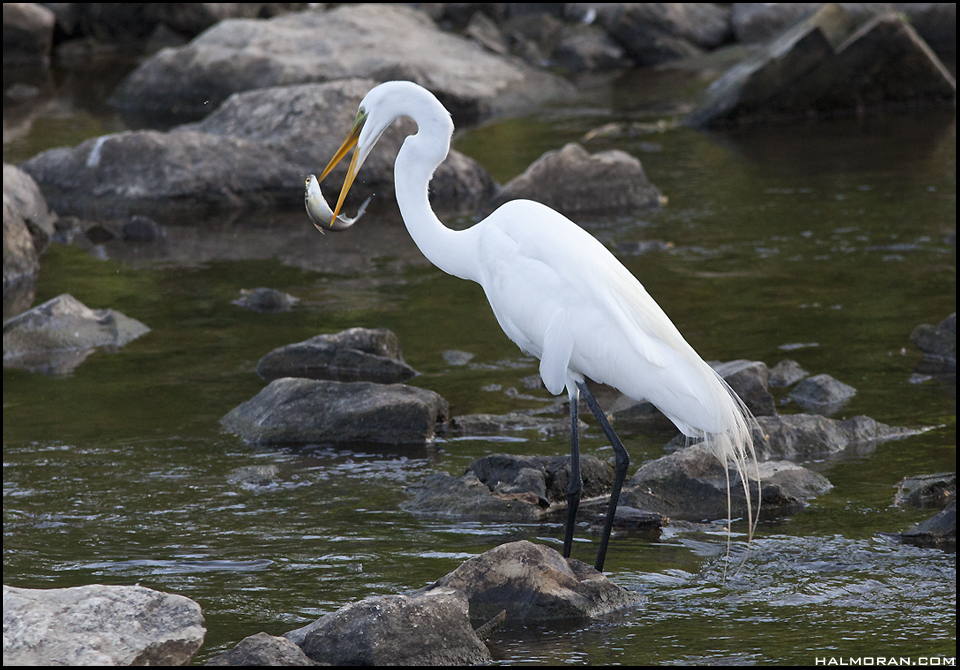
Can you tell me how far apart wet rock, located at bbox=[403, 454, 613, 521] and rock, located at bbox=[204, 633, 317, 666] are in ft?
5.01

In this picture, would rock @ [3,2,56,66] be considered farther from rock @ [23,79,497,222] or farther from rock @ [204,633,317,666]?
rock @ [204,633,317,666]

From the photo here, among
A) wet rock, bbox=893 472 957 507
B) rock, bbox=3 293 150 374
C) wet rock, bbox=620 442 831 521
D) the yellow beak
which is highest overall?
the yellow beak

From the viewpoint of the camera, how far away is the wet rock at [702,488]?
15.6 feet

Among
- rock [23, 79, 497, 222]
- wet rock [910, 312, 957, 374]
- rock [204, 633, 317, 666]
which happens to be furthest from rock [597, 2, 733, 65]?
rock [204, 633, 317, 666]

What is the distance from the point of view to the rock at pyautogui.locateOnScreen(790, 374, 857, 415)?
5987 mm

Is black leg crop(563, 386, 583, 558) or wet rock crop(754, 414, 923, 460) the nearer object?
black leg crop(563, 386, 583, 558)

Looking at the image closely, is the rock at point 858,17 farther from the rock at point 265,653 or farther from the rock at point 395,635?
the rock at point 265,653

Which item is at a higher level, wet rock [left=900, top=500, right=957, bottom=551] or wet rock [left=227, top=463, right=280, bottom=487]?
wet rock [left=900, top=500, right=957, bottom=551]

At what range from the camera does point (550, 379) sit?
4.25 meters

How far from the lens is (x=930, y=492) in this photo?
473 cm

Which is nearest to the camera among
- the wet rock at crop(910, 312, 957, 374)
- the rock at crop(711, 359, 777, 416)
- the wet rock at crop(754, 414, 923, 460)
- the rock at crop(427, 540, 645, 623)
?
the rock at crop(427, 540, 645, 623)

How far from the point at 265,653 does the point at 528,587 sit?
0.92 metres

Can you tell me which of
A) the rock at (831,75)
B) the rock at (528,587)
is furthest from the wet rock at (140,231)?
the rock at (831,75)

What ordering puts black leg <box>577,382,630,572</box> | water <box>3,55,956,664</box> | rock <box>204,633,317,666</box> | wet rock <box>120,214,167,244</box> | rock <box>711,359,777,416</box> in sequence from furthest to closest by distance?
wet rock <box>120,214,167,244</box>
rock <box>711,359,777,416</box>
black leg <box>577,382,630,572</box>
water <box>3,55,956,664</box>
rock <box>204,633,317,666</box>
